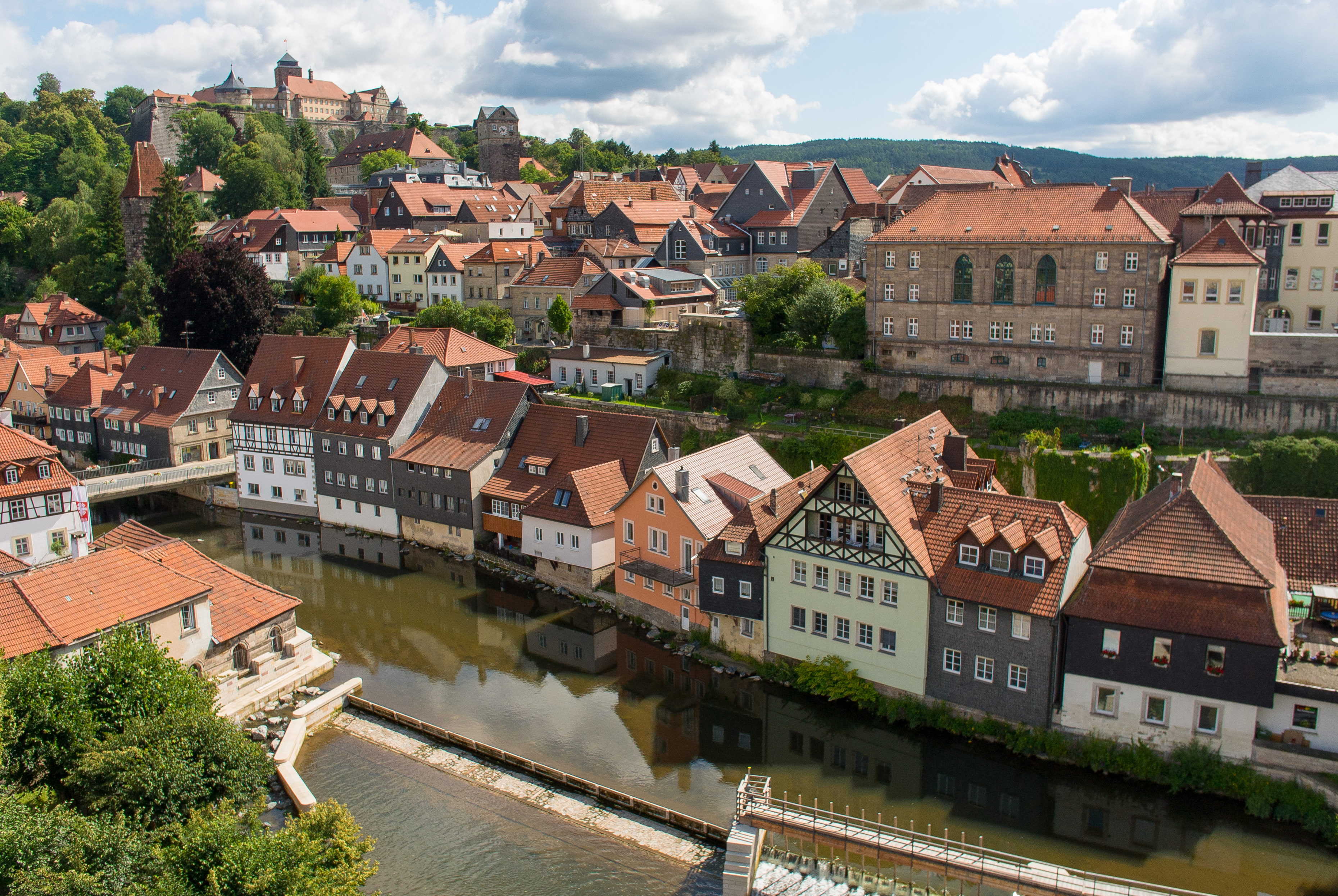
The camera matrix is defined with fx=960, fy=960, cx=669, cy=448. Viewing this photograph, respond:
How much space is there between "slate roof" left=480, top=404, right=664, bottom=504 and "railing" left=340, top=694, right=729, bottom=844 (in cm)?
1126

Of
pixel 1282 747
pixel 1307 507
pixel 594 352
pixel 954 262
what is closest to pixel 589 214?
pixel 594 352

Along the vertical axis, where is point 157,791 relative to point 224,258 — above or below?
below

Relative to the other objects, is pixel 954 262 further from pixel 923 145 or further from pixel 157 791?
pixel 923 145

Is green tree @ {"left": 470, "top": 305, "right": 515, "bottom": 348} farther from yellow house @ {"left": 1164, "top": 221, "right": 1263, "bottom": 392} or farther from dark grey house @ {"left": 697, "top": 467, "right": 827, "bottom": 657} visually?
yellow house @ {"left": 1164, "top": 221, "right": 1263, "bottom": 392}

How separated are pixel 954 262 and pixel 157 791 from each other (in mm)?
35769

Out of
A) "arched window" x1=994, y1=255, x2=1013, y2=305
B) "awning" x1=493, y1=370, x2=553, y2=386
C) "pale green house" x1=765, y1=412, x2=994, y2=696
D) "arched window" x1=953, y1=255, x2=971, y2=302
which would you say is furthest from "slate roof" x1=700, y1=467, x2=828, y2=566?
"awning" x1=493, y1=370, x2=553, y2=386

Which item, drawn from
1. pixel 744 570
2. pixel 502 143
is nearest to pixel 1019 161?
pixel 502 143

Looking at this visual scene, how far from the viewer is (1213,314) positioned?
121 feet

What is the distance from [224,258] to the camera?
60219 mm

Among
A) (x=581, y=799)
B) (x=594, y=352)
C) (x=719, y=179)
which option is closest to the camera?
(x=581, y=799)

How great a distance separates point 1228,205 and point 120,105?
150 m

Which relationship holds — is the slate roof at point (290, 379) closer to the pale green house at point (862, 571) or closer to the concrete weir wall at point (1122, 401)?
the concrete weir wall at point (1122, 401)

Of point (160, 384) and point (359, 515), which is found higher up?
point (160, 384)

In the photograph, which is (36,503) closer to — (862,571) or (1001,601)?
(862,571)
